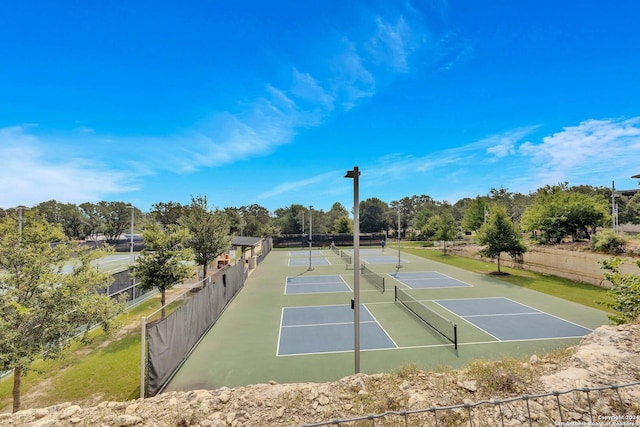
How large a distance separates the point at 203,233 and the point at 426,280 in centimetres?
1775

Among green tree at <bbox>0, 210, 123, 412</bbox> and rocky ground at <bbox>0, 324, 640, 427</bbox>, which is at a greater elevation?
green tree at <bbox>0, 210, 123, 412</bbox>

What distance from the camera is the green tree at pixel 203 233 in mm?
20875

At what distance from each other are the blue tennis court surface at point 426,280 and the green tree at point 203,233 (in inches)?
570

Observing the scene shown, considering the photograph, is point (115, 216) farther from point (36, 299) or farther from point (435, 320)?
point (435, 320)

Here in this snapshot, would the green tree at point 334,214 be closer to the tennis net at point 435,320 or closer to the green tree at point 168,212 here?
the green tree at point 168,212

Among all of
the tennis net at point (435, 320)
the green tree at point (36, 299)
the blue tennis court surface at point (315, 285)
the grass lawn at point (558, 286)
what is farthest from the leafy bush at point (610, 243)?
the green tree at point (36, 299)

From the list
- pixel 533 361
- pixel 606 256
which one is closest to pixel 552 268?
pixel 606 256

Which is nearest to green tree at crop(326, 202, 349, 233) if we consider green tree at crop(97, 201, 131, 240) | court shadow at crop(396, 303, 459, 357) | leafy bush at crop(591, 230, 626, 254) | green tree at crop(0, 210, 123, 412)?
green tree at crop(97, 201, 131, 240)

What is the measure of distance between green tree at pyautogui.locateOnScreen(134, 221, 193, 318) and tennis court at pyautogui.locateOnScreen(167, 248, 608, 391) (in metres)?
3.26

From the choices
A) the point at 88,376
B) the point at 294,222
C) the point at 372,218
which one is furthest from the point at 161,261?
the point at 372,218

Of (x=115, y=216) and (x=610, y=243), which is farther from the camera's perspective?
(x=115, y=216)

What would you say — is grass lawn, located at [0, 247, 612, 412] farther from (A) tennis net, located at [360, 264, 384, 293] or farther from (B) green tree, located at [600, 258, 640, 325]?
(A) tennis net, located at [360, 264, 384, 293]

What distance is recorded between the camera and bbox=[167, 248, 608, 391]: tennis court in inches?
404

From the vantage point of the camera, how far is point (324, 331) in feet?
45.1
